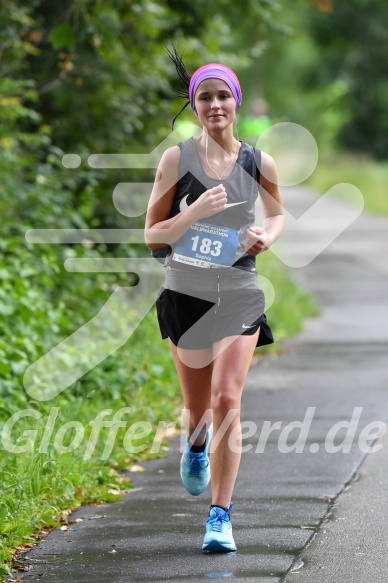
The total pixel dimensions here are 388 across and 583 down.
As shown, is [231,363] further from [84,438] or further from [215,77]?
[84,438]

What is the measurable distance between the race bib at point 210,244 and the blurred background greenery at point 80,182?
1.41 meters

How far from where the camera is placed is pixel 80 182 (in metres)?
12.0

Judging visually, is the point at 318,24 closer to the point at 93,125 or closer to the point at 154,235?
the point at 93,125

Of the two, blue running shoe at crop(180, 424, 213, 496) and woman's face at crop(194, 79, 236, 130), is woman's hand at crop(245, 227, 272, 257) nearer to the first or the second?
woman's face at crop(194, 79, 236, 130)

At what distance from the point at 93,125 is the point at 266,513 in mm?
7276

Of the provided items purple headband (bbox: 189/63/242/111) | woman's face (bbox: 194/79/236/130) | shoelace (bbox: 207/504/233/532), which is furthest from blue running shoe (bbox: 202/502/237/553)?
purple headband (bbox: 189/63/242/111)

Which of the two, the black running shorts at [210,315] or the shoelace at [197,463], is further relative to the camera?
the shoelace at [197,463]

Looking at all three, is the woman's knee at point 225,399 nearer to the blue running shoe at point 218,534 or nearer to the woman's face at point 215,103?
the blue running shoe at point 218,534

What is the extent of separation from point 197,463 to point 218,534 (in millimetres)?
577

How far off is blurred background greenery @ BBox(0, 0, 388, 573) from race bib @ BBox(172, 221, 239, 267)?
55.7 inches

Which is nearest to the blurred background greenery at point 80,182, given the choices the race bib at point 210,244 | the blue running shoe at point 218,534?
the blue running shoe at point 218,534

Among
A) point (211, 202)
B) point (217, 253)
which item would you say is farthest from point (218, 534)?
point (211, 202)

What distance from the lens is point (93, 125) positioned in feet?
41.4

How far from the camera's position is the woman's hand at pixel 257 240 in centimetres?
517
